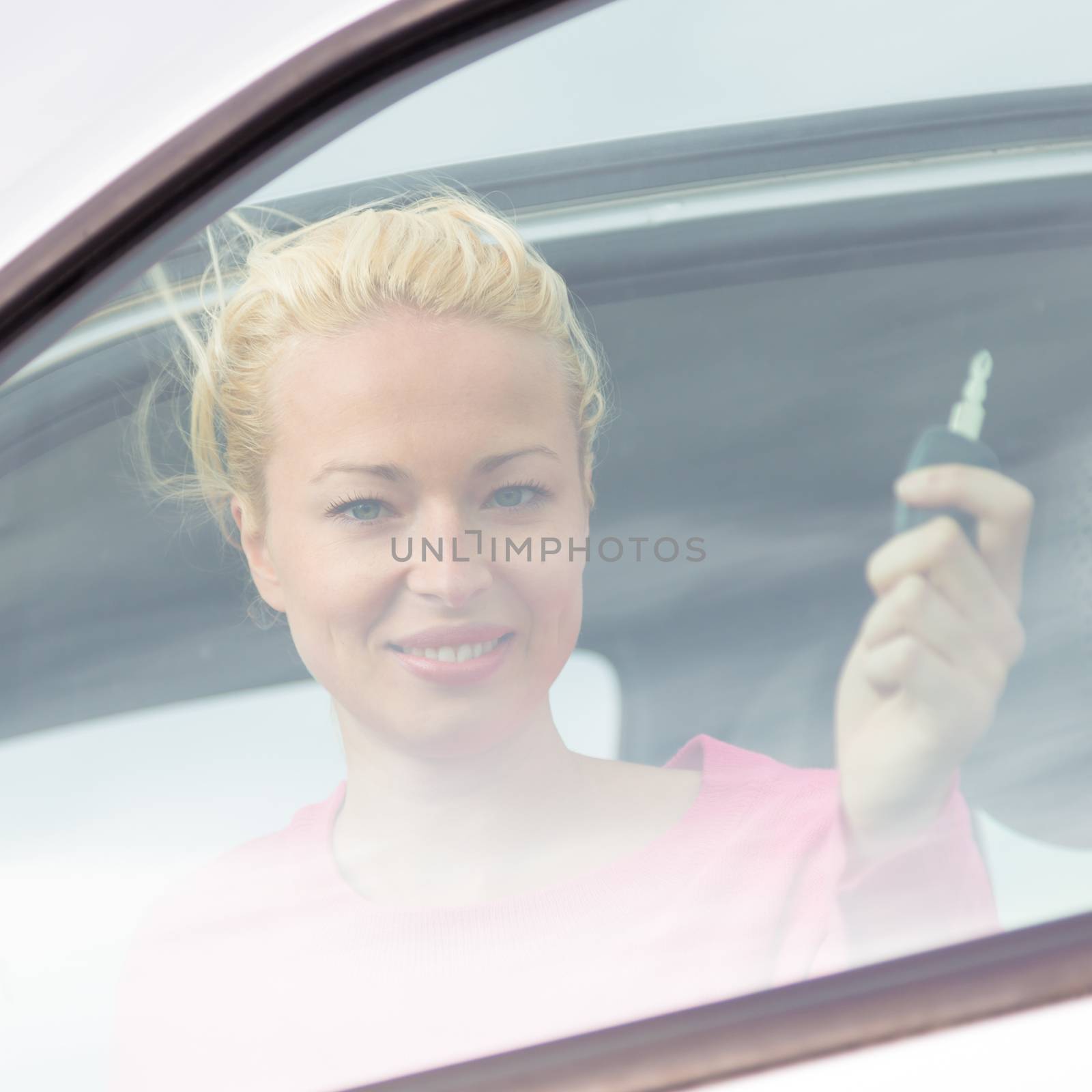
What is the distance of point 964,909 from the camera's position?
96 centimetres

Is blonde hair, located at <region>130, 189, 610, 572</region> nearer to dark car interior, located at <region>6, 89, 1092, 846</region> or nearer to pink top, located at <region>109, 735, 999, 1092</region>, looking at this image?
dark car interior, located at <region>6, 89, 1092, 846</region>

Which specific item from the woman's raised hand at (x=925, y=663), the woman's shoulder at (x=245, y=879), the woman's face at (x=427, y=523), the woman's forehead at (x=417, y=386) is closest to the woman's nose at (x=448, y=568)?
the woman's face at (x=427, y=523)

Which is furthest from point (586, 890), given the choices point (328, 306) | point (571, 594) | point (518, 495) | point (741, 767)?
point (328, 306)

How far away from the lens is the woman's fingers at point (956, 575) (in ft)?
3.55

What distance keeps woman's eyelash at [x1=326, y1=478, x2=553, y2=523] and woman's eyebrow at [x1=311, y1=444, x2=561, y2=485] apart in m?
0.02

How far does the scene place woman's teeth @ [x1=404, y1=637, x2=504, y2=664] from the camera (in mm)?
1127

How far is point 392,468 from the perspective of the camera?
1.12 meters

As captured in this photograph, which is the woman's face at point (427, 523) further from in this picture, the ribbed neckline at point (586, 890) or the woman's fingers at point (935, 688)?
the woman's fingers at point (935, 688)

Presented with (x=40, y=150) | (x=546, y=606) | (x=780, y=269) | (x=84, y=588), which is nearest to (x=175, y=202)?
(x=40, y=150)

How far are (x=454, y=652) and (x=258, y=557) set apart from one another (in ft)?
0.81

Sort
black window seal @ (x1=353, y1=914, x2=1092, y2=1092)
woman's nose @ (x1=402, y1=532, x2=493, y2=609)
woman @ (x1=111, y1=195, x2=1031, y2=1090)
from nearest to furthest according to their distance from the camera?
black window seal @ (x1=353, y1=914, x2=1092, y2=1092) → woman @ (x1=111, y1=195, x2=1031, y2=1090) → woman's nose @ (x1=402, y1=532, x2=493, y2=609)

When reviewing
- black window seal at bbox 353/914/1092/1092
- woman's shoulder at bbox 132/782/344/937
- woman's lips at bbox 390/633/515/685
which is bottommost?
black window seal at bbox 353/914/1092/1092

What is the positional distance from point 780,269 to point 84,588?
883mm

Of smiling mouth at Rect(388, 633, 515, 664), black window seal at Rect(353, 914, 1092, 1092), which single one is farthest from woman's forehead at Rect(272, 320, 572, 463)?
black window seal at Rect(353, 914, 1092, 1092)
